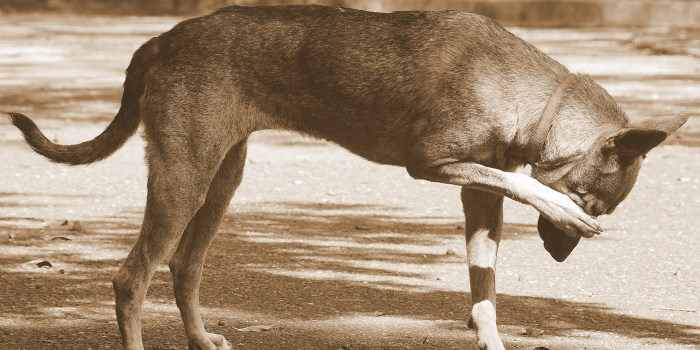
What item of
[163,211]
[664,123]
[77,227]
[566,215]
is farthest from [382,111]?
[77,227]

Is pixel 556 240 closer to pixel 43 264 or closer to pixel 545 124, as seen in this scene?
pixel 545 124

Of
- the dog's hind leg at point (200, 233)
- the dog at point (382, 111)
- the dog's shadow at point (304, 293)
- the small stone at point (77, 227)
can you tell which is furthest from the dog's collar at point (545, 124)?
the small stone at point (77, 227)

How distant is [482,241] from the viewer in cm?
616

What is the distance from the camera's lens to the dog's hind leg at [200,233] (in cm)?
622

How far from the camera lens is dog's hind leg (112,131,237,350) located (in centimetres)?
577

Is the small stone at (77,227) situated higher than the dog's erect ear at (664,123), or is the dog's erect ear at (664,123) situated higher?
the dog's erect ear at (664,123)

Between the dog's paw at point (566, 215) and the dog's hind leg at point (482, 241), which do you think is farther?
the dog's hind leg at point (482, 241)

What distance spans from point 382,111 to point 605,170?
1.06m

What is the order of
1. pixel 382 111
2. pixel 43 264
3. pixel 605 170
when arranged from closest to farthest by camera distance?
1. pixel 605 170
2. pixel 382 111
3. pixel 43 264

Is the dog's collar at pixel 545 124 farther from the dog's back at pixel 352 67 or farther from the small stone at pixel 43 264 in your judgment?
the small stone at pixel 43 264

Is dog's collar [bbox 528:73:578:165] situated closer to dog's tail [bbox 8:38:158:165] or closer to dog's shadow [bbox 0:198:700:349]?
dog's shadow [bbox 0:198:700:349]

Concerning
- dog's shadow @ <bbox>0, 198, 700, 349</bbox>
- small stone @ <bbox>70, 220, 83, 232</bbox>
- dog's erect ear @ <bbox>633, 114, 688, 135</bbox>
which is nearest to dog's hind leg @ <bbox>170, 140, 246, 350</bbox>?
dog's shadow @ <bbox>0, 198, 700, 349</bbox>

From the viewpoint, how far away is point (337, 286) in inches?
296

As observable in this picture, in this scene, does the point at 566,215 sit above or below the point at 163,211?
above
